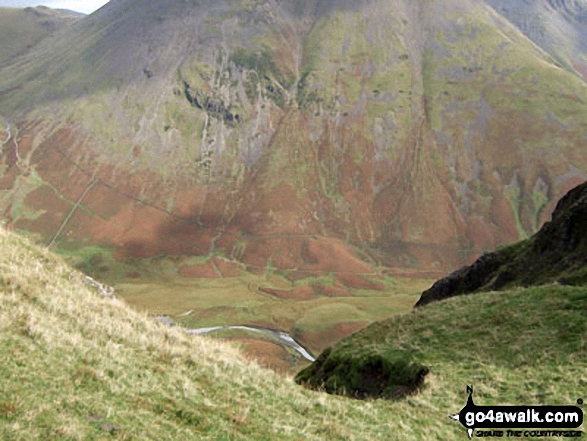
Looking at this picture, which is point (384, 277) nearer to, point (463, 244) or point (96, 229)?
point (463, 244)

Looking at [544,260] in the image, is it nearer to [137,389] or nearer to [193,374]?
[193,374]

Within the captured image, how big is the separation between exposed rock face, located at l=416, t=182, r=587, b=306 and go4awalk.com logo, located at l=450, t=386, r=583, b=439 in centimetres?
1785

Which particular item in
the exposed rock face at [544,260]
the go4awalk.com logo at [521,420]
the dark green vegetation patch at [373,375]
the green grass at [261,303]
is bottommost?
the green grass at [261,303]

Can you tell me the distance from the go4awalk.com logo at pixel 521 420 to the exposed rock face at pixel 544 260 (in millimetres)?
17850

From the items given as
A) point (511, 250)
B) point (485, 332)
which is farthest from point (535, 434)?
point (511, 250)

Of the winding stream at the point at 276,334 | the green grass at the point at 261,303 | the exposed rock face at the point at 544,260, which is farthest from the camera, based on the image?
the green grass at the point at 261,303

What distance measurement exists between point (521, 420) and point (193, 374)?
1187 centimetres

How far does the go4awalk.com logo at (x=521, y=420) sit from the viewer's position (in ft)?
54.0

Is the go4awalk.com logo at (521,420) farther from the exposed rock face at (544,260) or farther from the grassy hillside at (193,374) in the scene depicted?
the exposed rock face at (544,260)

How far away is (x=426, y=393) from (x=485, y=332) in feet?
25.1

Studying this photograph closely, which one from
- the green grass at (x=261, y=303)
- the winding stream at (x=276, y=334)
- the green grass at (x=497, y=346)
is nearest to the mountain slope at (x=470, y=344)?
the green grass at (x=497, y=346)

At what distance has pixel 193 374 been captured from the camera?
17031 mm

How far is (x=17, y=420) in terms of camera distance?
10570 mm

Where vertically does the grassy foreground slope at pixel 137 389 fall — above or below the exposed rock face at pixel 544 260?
above
